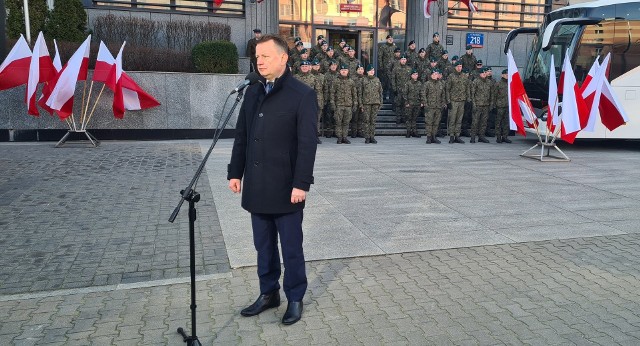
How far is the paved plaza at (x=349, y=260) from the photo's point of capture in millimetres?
3967

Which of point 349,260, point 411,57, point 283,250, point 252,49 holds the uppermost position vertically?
point 252,49

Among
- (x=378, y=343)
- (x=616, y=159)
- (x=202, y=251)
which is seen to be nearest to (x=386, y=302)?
(x=378, y=343)

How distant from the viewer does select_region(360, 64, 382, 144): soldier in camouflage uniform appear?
14.7 meters

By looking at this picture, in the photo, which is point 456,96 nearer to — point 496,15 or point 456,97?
point 456,97

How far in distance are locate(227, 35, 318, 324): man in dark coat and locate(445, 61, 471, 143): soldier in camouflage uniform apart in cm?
1174

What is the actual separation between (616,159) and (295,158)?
10984 mm

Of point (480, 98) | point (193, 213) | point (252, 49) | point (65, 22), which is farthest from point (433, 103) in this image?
point (193, 213)

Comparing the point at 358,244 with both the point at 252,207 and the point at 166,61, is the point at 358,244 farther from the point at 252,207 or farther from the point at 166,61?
the point at 166,61

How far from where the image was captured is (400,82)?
661 inches

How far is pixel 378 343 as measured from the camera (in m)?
3.75

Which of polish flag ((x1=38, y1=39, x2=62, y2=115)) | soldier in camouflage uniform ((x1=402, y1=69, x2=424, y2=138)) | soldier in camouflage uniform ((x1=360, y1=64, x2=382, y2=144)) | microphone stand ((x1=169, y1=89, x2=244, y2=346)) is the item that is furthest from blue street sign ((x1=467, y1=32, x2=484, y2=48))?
microphone stand ((x1=169, y1=89, x2=244, y2=346))

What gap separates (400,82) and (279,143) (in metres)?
13.4

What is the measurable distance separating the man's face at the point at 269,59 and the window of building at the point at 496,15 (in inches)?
711

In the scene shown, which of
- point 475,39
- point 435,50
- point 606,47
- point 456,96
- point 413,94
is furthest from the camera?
point 475,39
